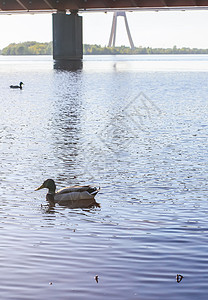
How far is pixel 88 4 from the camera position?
112 meters

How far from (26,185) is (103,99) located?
3808 cm

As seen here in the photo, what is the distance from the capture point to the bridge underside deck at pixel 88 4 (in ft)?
329

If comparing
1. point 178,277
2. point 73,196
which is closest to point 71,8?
point 73,196

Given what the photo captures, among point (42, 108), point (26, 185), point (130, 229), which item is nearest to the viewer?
point (130, 229)

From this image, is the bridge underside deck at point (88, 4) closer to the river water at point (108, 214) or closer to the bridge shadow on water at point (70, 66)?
the bridge shadow on water at point (70, 66)

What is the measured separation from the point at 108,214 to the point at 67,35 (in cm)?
11862

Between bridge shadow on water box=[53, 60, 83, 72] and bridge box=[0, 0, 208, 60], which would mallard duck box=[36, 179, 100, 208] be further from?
bridge shadow on water box=[53, 60, 83, 72]

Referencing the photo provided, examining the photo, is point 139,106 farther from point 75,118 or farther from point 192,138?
point 192,138

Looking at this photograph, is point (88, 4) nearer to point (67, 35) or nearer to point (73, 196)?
point (67, 35)

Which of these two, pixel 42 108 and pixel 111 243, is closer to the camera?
pixel 111 243

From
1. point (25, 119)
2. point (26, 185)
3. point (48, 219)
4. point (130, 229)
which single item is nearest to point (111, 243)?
point (130, 229)

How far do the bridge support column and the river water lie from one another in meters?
94.0

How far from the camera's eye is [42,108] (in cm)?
4719

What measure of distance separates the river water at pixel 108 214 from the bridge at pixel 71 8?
68526mm
